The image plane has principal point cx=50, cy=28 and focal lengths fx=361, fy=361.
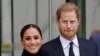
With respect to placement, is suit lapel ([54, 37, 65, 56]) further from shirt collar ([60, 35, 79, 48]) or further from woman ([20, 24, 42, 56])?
woman ([20, 24, 42, 56])

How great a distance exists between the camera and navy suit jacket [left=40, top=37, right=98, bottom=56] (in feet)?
9.43

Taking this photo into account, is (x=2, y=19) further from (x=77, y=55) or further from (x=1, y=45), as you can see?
(x=77, y=55)

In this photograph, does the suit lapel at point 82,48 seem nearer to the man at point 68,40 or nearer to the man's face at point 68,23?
the man at point 68,40

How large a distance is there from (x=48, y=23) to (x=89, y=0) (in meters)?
0.59

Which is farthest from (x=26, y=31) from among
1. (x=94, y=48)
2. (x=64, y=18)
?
(x=94, y=48)

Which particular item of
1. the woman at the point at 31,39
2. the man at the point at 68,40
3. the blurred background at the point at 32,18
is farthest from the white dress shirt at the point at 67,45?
the blurred background at the point at 32,18

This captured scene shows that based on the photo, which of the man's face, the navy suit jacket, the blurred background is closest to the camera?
the man's face

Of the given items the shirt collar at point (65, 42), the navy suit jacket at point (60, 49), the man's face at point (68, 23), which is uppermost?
the man's face at point (68, 23)

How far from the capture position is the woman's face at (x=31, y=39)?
2770 millimetres

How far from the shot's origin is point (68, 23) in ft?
9.09

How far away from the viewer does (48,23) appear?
4375 mm

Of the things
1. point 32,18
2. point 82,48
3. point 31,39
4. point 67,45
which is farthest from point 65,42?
point 32,18

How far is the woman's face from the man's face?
0.65 feet

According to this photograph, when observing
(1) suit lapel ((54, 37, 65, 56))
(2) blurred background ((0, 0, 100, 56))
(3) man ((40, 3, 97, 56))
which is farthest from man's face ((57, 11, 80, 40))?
(2) blurred background ((0, 0, 100, 56))
